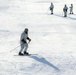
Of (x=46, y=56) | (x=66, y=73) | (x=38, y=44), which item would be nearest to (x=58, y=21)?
(x=38, y=44)

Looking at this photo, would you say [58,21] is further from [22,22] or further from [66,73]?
[66,73]

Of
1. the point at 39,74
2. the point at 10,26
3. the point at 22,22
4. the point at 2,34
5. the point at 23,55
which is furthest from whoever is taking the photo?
the point at 22,22

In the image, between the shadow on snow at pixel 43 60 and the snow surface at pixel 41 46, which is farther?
the shadow on snow at pixel 43 60

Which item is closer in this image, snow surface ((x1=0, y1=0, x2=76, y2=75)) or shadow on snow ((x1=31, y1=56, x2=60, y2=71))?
snow surface ((x1=0, y1=0, x2=76, y2=75))

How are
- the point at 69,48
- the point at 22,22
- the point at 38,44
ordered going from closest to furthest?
the point at 69,48, the point at 38,44, the point at 22,22

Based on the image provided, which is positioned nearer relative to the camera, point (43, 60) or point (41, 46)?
point (43, 60)

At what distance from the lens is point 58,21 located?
1145 inches

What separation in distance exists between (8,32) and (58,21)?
23.5 feet

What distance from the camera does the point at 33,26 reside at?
26.5 meters

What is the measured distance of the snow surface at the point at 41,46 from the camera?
534 inches

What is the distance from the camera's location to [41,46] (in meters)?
18.6

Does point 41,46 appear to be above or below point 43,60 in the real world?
below

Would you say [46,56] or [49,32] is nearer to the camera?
[46,56]

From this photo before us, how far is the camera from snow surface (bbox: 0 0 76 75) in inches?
534
